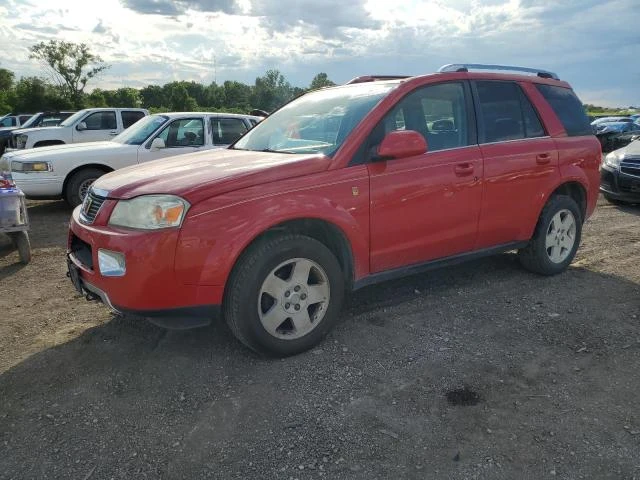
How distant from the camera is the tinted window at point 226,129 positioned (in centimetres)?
910

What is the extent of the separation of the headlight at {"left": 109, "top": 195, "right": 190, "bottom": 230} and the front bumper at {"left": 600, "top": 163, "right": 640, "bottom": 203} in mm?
8050

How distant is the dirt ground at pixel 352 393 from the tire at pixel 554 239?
401mm

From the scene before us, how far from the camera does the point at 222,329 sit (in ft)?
12.8

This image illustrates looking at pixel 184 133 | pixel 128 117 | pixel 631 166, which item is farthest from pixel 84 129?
pixel 631 166

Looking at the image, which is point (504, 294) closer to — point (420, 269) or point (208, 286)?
point (420, 269)

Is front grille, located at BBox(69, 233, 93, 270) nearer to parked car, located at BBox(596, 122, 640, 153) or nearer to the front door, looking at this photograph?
the front door

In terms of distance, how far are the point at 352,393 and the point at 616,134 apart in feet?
73.3

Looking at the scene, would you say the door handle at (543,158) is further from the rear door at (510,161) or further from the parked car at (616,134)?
the parked car at (616,134)

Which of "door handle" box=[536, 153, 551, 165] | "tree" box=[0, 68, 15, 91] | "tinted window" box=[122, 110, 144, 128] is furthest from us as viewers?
"tree" box=[0, 68, 15, 91]

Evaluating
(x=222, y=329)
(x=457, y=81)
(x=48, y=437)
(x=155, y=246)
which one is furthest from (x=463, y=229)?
(x=48, y=437)

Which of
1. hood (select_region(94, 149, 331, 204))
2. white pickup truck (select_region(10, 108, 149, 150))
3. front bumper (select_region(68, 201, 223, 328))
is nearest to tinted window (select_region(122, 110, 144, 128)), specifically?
white pickup truck (select_region(10, 108, 149, 150))

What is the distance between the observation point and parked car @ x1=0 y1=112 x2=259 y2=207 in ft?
27.2

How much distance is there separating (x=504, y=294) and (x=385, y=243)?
147cm

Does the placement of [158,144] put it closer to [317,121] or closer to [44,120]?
[317,121]
